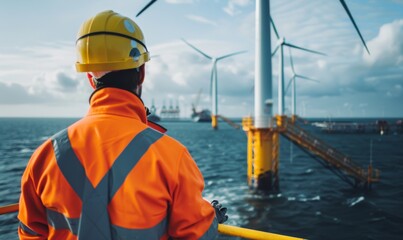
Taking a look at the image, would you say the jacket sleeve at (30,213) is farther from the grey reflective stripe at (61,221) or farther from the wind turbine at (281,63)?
the wind turbine at (281,63)

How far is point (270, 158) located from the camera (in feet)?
76.6

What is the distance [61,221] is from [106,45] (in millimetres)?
1295

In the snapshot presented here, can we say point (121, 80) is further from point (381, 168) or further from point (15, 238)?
point (381, 168)

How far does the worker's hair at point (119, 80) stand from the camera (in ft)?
6.77

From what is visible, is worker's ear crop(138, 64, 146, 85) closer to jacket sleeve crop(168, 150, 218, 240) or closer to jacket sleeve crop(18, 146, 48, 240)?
jacket sleeve crop(168, 150, 218, 240)

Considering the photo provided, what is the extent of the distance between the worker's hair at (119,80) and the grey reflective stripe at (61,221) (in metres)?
0.94

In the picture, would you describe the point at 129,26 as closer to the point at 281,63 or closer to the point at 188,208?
the point at 188,208

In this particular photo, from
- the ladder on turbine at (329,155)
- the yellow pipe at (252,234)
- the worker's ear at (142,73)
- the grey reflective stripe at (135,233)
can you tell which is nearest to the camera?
the grey reflective stripe at (135,233)

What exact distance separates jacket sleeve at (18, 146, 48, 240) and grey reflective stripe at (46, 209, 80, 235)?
161 mm

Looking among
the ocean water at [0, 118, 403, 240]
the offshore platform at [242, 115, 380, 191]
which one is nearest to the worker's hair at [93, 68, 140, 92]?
the ocean water at [0, 118, 403, 240]

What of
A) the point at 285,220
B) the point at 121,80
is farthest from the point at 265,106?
the point at 121,80

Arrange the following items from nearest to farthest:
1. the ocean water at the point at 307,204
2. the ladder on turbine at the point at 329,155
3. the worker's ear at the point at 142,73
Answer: the worker's ear at the point at 142,73 < the ocean water at the point at 307,204 < the ladder on turbine at the point at 329,155

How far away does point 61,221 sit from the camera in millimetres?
1826

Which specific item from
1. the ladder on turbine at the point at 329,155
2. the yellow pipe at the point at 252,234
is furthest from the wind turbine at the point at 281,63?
the yellow pipe at the point at 252,234
